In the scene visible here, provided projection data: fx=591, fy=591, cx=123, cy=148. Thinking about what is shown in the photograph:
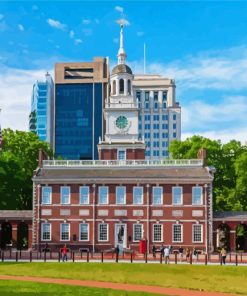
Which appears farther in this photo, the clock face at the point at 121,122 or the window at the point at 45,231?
the clock face at the point at 121,122

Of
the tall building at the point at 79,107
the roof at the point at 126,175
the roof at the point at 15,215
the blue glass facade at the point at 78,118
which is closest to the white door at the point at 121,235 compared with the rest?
the roof at the point at 126,175

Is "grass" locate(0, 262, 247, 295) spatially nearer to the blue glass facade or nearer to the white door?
the white door

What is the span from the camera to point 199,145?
73.8 metres

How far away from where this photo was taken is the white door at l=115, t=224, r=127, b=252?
59156 mm

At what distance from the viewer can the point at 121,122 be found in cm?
6862

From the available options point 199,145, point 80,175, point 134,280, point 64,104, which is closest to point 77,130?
point 64,104

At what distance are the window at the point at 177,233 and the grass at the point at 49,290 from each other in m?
30.3

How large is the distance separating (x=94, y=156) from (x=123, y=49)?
9666cm

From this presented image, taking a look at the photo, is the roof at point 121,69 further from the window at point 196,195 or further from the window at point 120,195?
the window at point 196,195

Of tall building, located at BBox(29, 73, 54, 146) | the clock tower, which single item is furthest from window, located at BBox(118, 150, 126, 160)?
tall building, located at BBox(29, 73, 54, 146)

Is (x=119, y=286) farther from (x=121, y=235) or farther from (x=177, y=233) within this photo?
(x=177, y=233)

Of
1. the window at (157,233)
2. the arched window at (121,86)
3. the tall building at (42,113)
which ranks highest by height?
the tall building at (42,113)

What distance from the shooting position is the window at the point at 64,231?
2347 inches

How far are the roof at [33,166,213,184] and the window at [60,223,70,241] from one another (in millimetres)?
4463
